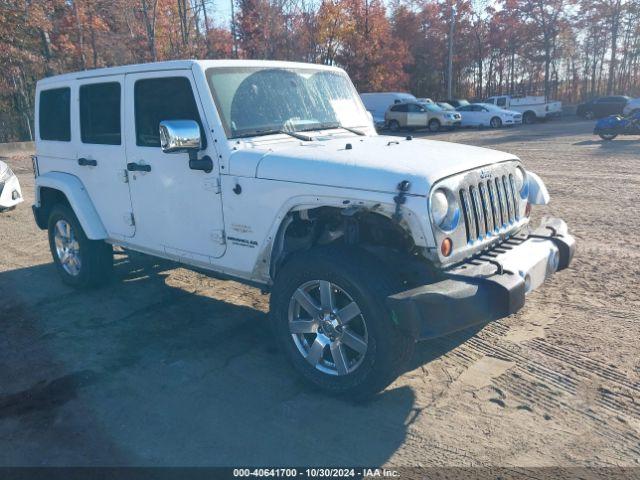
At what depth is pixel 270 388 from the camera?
12.9 feet

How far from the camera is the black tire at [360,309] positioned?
343 cm

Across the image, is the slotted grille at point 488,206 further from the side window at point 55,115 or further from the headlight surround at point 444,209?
the side window at point 55,115

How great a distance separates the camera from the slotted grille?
3676mm

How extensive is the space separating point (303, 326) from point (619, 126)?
20.0 metres

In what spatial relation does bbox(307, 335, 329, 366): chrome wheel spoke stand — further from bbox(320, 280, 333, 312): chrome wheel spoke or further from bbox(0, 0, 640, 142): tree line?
bbox(0, 0, 640, 142): tree line

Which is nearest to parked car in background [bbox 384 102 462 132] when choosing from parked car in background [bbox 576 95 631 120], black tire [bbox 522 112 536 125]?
black tire [bbox 522 112 536 125]

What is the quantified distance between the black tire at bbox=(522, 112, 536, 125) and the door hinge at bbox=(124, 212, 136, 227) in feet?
109

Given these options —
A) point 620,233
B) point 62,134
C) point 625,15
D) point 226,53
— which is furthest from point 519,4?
point 62,134

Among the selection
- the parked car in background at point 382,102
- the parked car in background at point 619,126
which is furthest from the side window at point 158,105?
the parked car in background at point 382,102

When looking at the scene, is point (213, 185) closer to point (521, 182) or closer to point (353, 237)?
point (353, 237)

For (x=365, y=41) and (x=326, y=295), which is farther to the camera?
(x=365, y=41)

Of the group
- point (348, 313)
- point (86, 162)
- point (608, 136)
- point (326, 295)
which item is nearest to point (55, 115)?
point (86, 162)

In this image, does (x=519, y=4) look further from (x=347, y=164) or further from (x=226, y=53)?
(x=347, y=164)

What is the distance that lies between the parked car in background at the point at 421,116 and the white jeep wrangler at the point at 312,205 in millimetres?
25389
